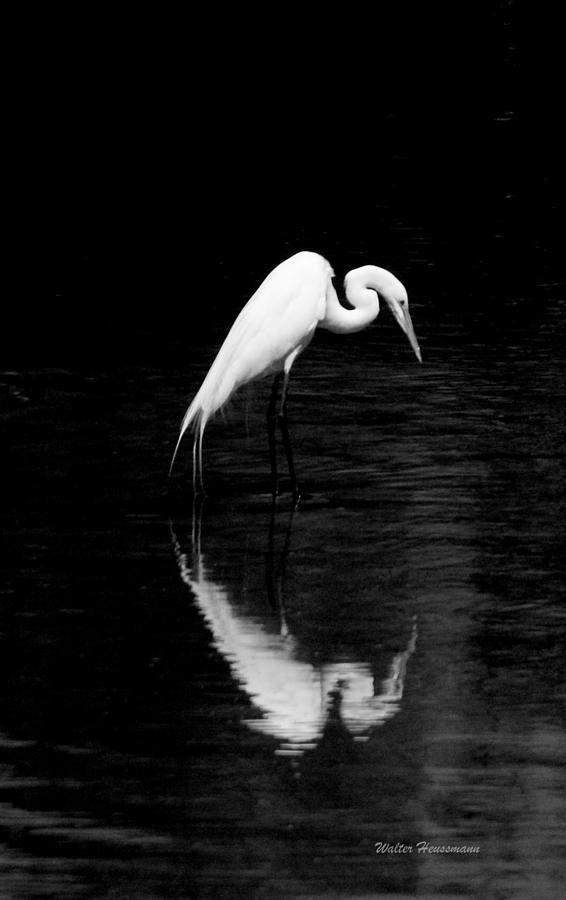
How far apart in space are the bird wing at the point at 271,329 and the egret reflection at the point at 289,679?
188 cm

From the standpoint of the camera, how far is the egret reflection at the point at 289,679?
5570mm

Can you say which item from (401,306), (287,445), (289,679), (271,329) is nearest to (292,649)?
(289,679)

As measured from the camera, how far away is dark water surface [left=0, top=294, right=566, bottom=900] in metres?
4.80

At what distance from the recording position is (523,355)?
35.2 feet

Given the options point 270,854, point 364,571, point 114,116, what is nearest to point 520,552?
point 364,571

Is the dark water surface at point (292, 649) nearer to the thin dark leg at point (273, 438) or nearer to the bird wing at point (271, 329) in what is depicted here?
the thin dark leg at point (273, 438)

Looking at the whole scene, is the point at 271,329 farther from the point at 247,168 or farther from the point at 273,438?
the point at 247,168

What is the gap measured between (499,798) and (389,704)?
0.73 m

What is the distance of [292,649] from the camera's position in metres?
6.20

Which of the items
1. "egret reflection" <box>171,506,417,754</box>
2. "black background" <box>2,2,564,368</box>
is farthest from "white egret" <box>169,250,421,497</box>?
"black background" <box>2,2,564,368</box>

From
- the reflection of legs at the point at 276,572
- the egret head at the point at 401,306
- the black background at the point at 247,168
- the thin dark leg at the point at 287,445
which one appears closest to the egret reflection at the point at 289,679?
the reflection of legs at the point at 276,572

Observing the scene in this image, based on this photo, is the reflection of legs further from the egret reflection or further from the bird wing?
the bird wing

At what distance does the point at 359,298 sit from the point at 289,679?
3.62 metres

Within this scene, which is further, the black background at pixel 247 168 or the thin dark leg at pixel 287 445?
the black background at pixel 247 168
